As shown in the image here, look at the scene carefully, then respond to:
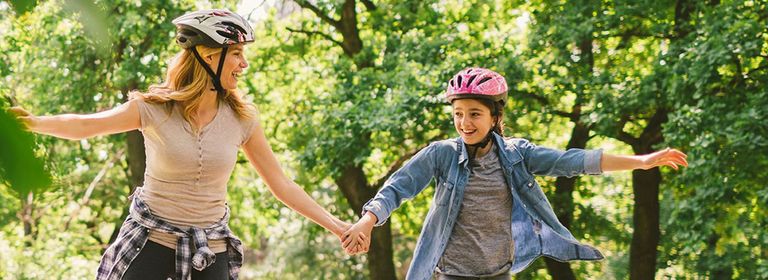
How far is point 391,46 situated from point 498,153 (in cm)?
1022

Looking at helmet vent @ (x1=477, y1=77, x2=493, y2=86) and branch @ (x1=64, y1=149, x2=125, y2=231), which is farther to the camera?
branch @ (x1=64, y1=149, x2=125, y2=231)

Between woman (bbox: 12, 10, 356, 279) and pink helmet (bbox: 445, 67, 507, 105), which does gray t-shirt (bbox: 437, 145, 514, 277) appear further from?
woman (bbox: 12, 10, 356, 279)

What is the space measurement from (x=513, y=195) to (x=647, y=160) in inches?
23.8

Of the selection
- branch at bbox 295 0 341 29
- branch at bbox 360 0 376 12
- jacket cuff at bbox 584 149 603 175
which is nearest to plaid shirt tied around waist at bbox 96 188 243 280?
jacket cuff at bbox 584 149 603 175

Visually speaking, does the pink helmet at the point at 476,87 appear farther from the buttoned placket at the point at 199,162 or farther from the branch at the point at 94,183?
the branch at the point at 94,183

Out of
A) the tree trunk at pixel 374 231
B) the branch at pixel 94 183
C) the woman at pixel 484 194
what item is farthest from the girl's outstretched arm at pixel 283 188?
the branch at pixel 94 183

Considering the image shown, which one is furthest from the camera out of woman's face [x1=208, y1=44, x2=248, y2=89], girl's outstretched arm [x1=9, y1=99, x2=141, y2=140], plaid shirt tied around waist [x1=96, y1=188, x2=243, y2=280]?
woman's face [x1=208, y1=44, x2=248, y2=89]

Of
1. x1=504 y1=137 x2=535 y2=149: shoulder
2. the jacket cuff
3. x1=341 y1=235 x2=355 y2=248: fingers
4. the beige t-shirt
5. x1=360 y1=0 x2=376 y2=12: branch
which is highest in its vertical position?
x1=360 y1=0 x2=376 y2=12: branch

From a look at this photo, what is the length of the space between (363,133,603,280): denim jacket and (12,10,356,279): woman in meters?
0.95

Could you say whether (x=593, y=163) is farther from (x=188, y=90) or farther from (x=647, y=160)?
(x=188, y=90)

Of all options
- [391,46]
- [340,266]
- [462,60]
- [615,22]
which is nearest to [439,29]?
[391,46]

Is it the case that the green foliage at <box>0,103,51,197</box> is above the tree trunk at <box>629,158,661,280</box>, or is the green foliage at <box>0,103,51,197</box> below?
below

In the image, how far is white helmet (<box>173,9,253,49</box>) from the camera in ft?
11.8

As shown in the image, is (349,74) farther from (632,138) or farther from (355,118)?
(632,138)
